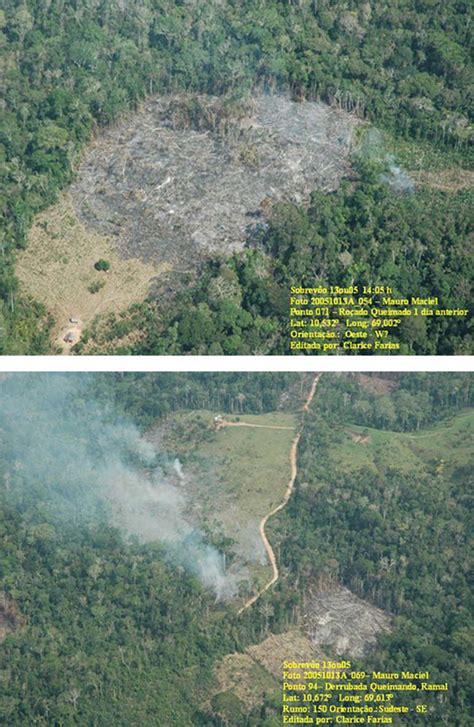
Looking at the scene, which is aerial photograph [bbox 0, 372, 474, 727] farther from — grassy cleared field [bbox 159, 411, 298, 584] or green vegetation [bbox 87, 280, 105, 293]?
green vegetation [bbox 87, 280, 105, 293]

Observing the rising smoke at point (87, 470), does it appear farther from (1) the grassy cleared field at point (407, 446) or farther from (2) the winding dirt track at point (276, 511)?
(1) the grassy cleared field at point (407, 446)

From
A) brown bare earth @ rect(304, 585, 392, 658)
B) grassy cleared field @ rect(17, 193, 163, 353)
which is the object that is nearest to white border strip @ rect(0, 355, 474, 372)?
grassy cleared field @ rect(17, 193, 163, 353)

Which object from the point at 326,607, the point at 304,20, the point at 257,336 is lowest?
the point at 326,607

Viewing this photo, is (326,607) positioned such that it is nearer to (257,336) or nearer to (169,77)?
(257,336)

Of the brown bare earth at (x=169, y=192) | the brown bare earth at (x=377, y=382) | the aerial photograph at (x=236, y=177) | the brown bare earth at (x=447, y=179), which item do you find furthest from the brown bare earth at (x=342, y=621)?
the brown bare earth at (x=447, y=179)

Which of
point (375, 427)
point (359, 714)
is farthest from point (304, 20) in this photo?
point (359, 714)

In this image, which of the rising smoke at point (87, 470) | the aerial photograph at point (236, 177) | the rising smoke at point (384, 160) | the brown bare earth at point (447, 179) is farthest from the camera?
the brown bare earth at point (447, 179)
